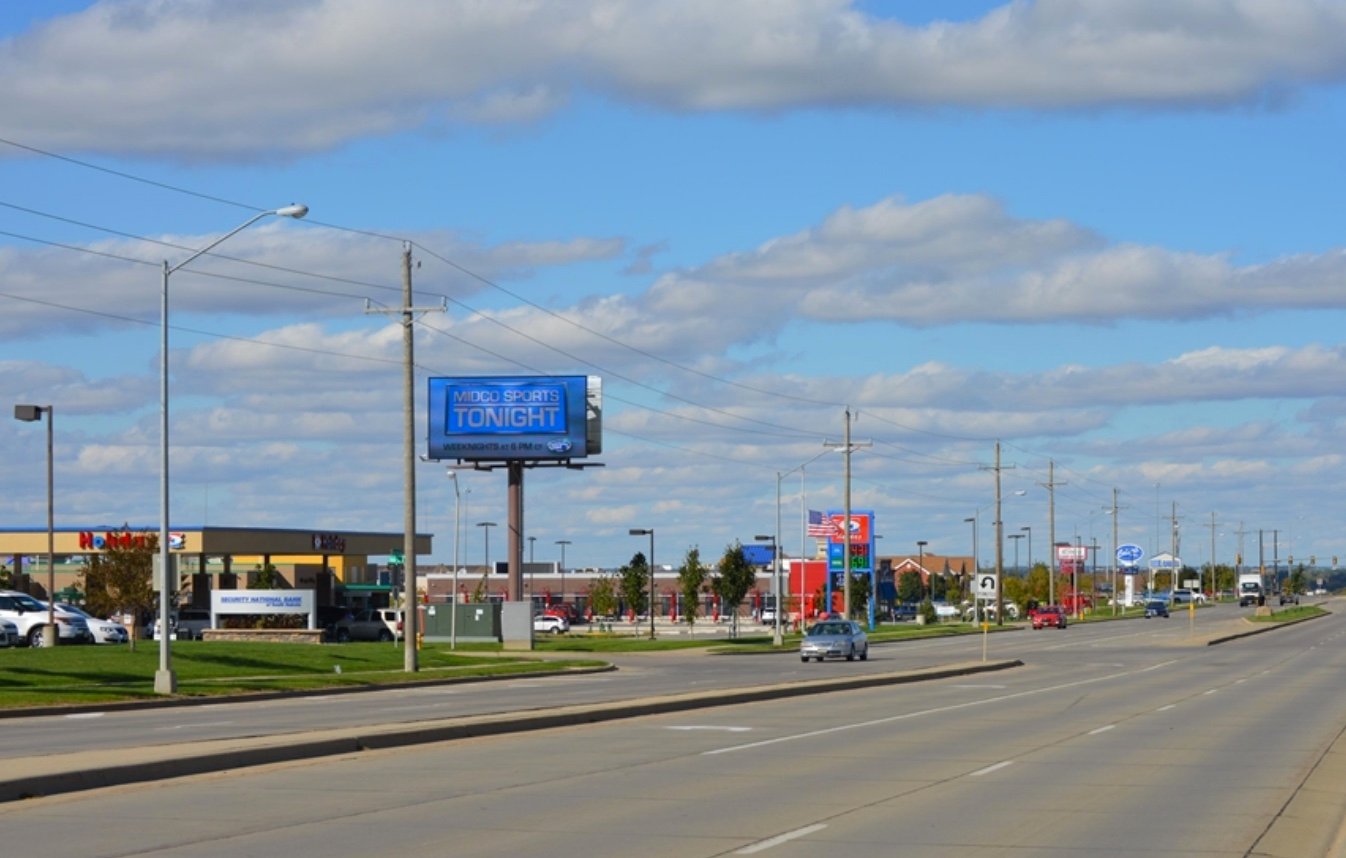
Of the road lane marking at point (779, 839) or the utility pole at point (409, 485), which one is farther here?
the utility pole at point (409, 485)

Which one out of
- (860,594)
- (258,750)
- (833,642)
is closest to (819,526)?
(860,594)

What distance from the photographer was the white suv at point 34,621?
195 ft

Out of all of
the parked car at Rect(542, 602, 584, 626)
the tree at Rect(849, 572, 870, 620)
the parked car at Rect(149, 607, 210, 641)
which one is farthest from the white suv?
the tree at Rect(849, 572, 870, 620)

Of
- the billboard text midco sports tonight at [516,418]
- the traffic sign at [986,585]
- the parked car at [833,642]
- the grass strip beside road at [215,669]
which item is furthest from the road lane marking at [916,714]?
the billboard text midco sports tonight at [516,418]

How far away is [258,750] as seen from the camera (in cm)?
2084

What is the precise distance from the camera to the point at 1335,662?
59.9 metres

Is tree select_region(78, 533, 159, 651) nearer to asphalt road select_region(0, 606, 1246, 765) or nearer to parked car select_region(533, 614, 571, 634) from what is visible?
asphalt road select_region(0, 606, 1246, 765)

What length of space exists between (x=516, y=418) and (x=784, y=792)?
215 feet

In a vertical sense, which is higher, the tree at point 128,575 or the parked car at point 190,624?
the tree at point 128,575

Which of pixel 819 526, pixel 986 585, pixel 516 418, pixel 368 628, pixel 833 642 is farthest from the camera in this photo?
pixel 819 526

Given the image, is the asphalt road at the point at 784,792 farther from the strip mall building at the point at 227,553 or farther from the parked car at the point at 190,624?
the parked car at the point at 190,624

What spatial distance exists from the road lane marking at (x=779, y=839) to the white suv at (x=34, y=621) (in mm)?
48705

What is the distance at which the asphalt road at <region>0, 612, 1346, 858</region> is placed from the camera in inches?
566

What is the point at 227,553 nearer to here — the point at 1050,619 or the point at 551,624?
the point at 551,624
